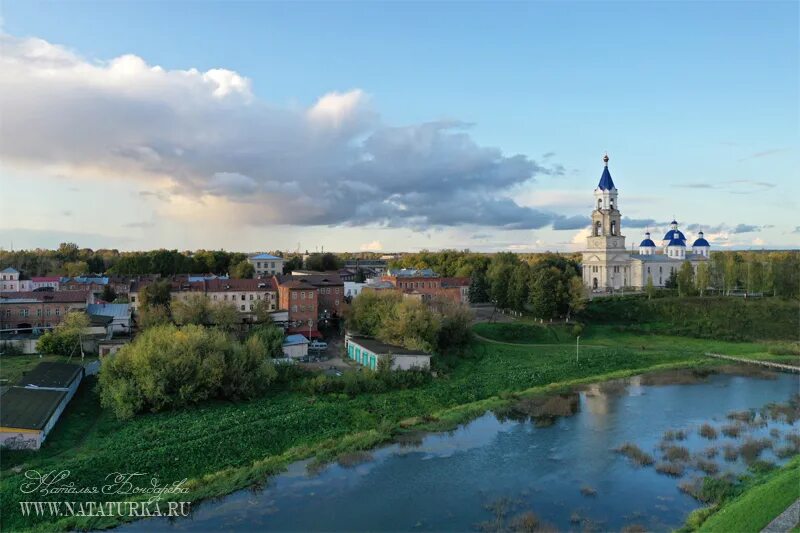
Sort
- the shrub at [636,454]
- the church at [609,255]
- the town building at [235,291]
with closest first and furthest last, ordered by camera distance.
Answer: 1. the shrub at [636,454]
2. the town building at [235,291]
3. the church at [609,255]

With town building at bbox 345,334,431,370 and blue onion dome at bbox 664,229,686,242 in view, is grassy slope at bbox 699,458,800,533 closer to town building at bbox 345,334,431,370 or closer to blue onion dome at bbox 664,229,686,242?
town building at bbox 345,334,431,370

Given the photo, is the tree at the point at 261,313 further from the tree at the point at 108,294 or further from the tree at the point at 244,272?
the tree at the point at 244,272

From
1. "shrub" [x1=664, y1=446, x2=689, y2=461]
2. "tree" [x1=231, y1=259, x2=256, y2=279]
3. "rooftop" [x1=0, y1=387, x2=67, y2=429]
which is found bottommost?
"shrub" [x1=664, y1=446, x2=689, y2=461]

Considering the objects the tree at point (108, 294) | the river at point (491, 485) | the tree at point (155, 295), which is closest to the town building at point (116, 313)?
the tree at point (155, 295)

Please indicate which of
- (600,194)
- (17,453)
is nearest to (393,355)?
(17,453)

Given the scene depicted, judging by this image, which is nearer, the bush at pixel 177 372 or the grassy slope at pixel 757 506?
the grassy slope at pixel 757 506

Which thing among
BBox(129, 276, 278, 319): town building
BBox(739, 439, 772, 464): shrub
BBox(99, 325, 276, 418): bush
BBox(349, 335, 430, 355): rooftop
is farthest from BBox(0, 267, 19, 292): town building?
BBox(739, 439, 772, 464): shrub

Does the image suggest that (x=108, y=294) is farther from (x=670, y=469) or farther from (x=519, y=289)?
(x=670, y=469)
